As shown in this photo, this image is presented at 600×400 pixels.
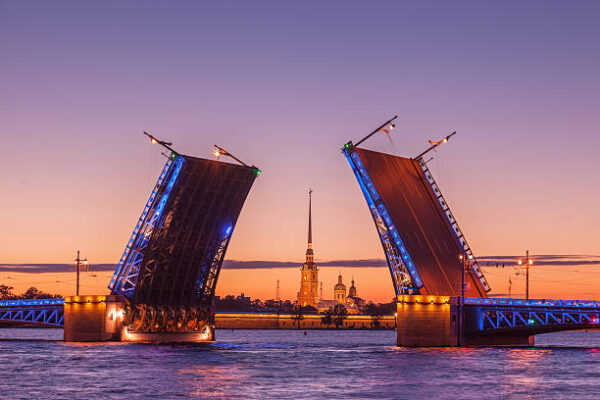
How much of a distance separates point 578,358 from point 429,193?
52.2 ft

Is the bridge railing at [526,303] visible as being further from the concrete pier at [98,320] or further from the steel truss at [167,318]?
the concrete pier at [98,320]

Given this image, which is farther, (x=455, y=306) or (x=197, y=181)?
(x=455, y=306)

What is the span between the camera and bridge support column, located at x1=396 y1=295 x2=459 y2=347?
67.2m

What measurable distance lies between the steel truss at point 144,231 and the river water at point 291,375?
6.55 meters

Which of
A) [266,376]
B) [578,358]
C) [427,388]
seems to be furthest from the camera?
[578,358]

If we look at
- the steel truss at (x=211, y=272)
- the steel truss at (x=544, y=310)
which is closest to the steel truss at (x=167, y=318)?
the steel truss at (x=211, y=272)

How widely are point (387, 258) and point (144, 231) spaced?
676 inches

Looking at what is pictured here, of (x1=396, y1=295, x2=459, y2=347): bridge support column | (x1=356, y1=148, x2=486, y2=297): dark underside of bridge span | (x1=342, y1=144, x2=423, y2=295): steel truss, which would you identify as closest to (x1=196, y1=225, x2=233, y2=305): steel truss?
→ (x1=342, y1=144, x2=423, y2=295): steel truss

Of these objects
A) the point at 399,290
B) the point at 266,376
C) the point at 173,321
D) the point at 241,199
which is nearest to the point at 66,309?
the point at 173,321

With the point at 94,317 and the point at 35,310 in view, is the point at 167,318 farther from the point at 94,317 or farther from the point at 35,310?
the point at 35,310

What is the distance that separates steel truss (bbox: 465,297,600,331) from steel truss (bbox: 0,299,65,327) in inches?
1255

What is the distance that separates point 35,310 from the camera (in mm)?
78000

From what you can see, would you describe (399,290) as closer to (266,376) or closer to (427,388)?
(266,376)

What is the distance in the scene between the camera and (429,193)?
7038 cm
